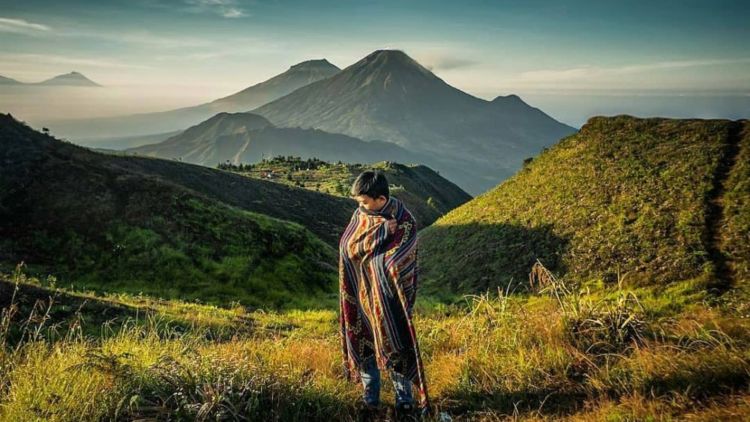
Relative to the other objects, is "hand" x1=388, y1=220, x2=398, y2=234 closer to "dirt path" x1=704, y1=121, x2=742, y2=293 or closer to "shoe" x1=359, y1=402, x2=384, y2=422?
"shoe" x1=359, y1=402, x2=384, y2=422

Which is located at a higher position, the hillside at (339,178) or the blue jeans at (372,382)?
the blue jeans at (372,382)

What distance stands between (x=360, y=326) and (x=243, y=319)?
8340 millimetres

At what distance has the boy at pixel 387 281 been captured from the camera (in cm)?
445

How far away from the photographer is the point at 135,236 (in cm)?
1905

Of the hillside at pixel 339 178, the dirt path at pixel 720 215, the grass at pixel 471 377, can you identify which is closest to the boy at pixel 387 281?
the grass at pixel 471 377

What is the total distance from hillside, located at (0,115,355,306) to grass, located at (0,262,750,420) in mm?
12016

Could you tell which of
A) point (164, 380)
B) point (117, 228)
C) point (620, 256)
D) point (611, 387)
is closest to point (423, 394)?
point (611, 387)

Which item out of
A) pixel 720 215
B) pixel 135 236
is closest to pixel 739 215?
pixel 720 215

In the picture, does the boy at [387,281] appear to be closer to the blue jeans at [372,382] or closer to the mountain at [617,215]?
the blue jeans at [372,382]

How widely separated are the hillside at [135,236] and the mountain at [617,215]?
697 cm

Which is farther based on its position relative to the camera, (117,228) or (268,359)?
(117,228)

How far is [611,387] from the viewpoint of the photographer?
4.50m

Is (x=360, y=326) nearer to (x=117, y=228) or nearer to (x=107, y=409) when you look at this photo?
(x=107, y=409)

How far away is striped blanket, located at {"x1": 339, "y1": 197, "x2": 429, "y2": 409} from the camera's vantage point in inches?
175
